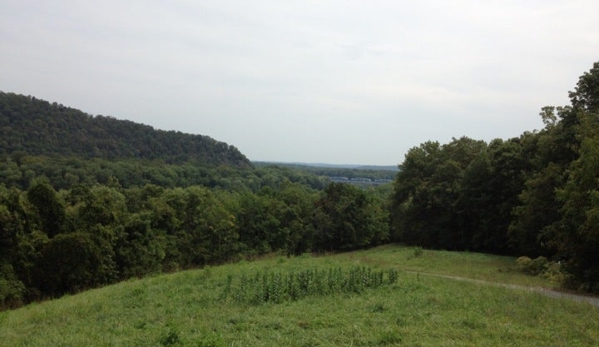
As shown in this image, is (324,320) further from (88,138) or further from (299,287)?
(88,138)

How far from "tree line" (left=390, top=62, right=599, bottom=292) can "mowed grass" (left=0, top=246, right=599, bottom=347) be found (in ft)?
17.0

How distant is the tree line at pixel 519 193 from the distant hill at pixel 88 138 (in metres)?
65.9

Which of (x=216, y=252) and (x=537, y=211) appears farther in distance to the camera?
(x=216, y=252)

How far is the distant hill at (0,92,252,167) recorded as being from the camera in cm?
8100

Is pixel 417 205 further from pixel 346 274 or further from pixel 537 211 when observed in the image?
pixel 346 274

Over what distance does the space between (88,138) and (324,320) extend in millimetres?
100324

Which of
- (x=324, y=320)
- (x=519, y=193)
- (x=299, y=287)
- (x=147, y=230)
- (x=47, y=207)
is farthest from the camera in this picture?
(x=147, y=230)

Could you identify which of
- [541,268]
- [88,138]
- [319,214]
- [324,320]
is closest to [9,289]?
[324,320]

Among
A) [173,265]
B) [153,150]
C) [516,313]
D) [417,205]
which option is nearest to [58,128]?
Result: [153,150]

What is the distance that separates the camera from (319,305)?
38.8 ft

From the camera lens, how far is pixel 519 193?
31.5 metres

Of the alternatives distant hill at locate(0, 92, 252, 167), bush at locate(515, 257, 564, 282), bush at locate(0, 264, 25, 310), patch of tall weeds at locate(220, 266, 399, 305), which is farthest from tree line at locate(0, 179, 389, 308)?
distant hill at locate(0, 92, 252, 167)

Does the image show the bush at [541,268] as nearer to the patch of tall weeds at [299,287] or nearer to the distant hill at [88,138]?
the patch of tall weeds at [299,287]

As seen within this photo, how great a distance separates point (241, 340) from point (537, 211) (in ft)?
66.6
